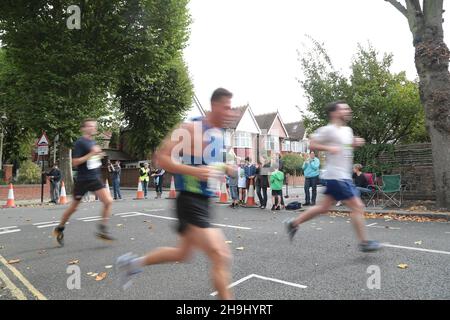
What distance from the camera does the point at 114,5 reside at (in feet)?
64.4

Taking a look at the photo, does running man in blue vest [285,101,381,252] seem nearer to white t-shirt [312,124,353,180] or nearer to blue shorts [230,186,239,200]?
white t-shirt [312,124,353,180]

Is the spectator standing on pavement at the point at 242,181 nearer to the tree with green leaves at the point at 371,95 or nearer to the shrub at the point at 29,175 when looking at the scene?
the tree with green leaves at the point at 371,95

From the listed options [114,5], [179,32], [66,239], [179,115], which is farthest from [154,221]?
[179,115]

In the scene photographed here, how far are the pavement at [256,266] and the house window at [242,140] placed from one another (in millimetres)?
42011

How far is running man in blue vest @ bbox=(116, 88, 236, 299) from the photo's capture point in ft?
9.06

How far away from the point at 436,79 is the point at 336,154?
299 inches

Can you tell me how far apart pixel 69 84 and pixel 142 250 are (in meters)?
16.3

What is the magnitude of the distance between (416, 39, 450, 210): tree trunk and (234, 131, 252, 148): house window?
39621 millimetres

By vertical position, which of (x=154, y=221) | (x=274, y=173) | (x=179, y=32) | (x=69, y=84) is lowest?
(x=154, y=221)

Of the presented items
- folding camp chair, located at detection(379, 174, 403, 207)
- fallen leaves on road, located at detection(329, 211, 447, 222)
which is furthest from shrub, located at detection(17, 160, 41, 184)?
folding camp chair, located at detection(379, 174, 403, 207)
